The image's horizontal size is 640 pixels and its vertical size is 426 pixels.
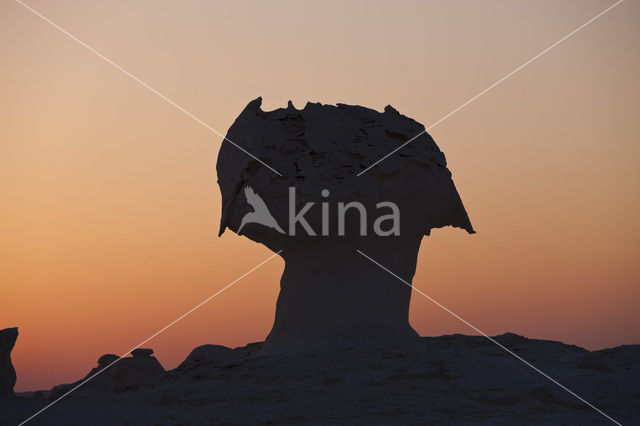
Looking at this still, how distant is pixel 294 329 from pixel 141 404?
4.91 meters

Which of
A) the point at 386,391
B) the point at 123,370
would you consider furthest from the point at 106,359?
the point at 386,391

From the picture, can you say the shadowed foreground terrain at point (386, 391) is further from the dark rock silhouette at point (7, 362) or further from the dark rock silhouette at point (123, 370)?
the dark rock silhouette at point (123, 370)

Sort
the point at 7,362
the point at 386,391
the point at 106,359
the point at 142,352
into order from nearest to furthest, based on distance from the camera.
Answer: the point at 386,391, the point at 7,362, the point at 142,352, the point at 106,359

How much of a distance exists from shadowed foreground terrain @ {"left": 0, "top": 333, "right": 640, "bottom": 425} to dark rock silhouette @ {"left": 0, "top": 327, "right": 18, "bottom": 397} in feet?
8.57

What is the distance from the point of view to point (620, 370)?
11594 millimetres

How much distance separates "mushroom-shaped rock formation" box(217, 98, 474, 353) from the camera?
561 inches

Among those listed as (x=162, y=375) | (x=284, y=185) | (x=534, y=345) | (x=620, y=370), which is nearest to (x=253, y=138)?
(x=284, y=185)

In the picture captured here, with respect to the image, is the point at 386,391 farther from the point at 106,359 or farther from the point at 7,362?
the point at 106,359

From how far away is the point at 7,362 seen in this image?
14.1m

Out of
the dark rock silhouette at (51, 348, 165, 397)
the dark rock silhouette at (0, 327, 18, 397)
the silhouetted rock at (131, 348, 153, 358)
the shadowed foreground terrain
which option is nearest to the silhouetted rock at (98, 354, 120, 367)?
the dark rock silhouette at (51, 348, 165, 397)

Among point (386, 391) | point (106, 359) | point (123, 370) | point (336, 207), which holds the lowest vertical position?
point (386, 391)

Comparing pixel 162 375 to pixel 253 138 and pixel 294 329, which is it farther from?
pixel 253 138

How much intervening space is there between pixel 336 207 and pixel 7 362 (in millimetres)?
5842

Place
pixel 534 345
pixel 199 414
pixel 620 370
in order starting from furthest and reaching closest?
pixel 534 345 → pixel 620 370 → pixel 199 414
